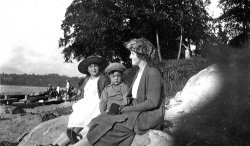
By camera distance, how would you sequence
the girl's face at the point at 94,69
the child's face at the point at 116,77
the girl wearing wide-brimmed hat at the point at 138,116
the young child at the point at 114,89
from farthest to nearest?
the girl's face at the point at 94,69, the child's face at the point at 116,77, the young child at the point at 114,89, the girl wearing wide-brimmed hat at the point at 138,116

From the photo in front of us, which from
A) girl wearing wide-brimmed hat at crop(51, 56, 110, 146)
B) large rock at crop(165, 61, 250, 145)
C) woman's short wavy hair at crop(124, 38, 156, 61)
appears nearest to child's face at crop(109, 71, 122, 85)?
girl wearing wide-brimmed hat at crop(51, 56, 110, 146)

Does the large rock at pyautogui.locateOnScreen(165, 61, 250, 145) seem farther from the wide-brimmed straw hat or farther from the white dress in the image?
the wide-brimmed straw hat

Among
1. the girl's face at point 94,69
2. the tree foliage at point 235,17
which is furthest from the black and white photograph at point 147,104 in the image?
the tree foliage at point 235,17

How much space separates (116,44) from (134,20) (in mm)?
3042

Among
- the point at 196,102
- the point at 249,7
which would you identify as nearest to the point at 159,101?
the point at 196,102

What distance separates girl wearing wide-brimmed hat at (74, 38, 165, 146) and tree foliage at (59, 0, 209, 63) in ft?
85.3

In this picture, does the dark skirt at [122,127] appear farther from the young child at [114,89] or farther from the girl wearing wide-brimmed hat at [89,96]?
the girl wearing wide-brimmed hat at [89,96]

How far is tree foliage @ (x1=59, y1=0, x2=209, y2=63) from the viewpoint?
29.9 metres

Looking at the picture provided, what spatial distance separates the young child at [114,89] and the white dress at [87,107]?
0.50 meters

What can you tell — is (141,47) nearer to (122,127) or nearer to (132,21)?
(122,127)

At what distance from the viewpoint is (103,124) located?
13.0 feet

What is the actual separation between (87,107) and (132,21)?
27.1 meters

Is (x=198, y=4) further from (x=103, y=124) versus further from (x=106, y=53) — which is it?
(x=103, y=124)

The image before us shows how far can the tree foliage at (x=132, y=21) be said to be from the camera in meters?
29.9
